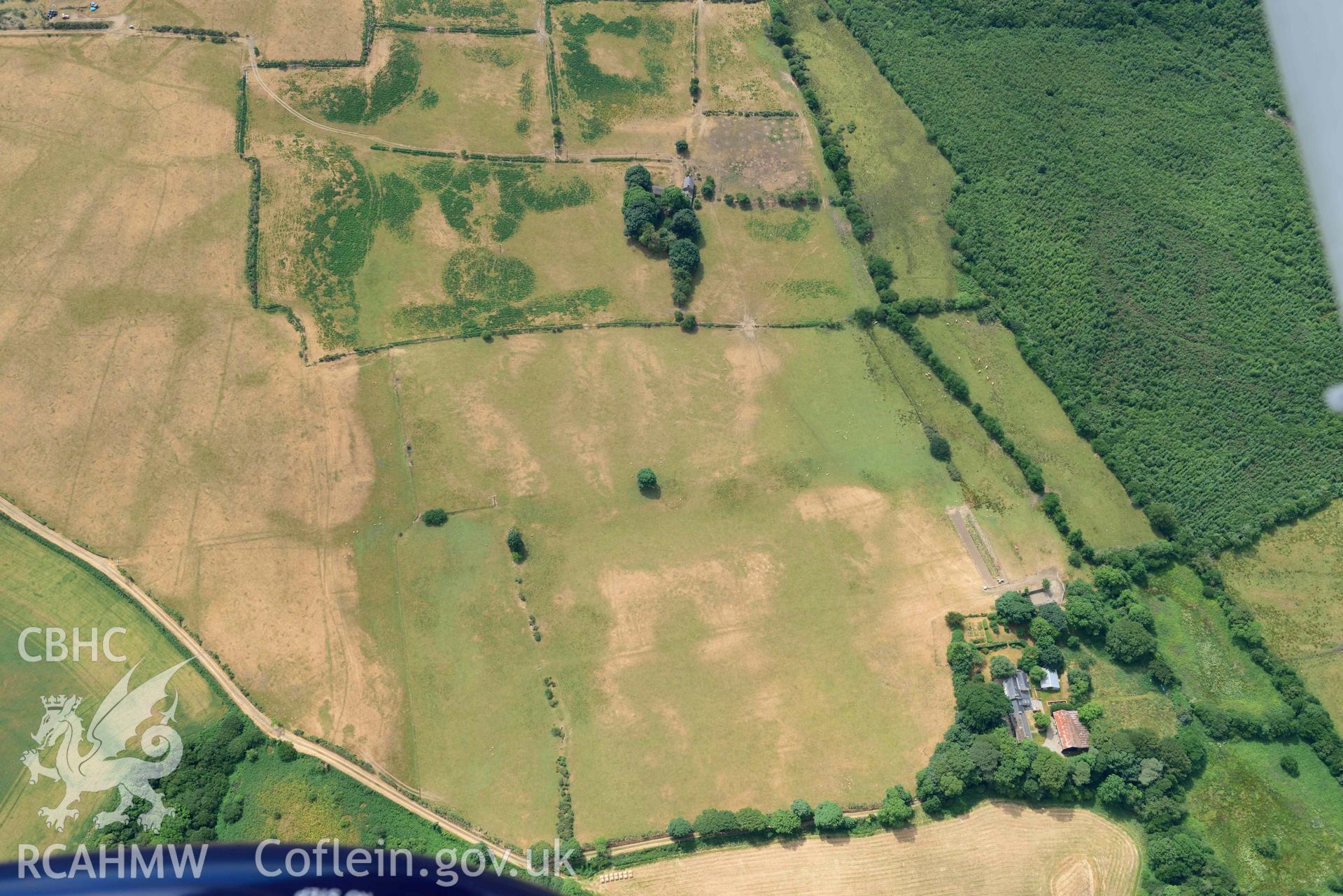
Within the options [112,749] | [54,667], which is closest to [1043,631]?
[112,749]

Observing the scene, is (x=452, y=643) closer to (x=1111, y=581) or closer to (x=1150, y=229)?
(x=1111, y=581)

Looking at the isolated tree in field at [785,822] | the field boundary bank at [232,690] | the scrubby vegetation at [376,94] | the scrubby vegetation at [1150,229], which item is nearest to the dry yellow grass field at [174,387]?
the field boundary bank at [232,690]

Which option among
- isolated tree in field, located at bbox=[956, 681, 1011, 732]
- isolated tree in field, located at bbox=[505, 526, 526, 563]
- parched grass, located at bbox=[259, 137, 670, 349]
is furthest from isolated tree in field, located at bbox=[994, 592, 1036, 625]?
isolated tree in field, located at bbox=[505, 526, 526, 563]

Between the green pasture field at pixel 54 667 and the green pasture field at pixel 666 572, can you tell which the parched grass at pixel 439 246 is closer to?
the green pasture field at pixel 666 572

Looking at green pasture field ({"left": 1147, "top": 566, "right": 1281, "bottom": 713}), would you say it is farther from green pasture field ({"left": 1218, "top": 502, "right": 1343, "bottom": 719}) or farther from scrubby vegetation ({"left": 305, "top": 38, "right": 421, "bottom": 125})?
scrubby vegetation ({"left": 305, "top": 38, "right": 421, "bottom": 125})

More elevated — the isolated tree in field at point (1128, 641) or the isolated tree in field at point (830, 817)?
the isolated tree in field at point (1128, 641)

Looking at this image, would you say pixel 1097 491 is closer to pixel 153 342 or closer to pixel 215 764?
pixel 215 764
